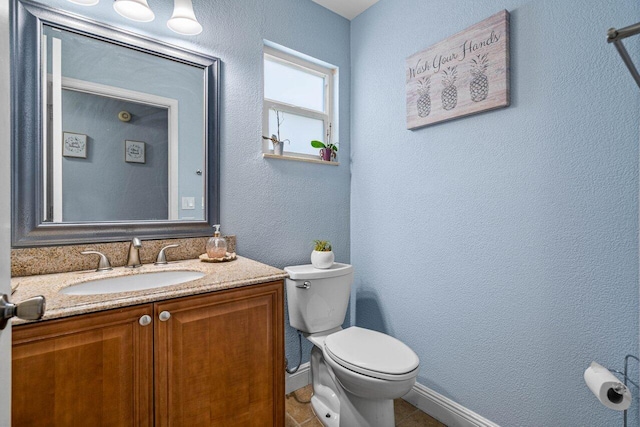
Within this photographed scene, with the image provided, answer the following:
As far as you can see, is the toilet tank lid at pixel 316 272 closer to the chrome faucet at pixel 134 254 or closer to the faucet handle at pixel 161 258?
the faucet handle at pixel 161 258

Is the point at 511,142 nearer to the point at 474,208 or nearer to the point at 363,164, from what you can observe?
the point at 474,208

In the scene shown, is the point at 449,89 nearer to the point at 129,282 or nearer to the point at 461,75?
the point at 461,75

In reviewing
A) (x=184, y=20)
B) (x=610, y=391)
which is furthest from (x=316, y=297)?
(x=184, y=20)

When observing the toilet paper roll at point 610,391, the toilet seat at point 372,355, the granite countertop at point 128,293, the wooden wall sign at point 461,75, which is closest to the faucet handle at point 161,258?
the granite countertop at point 128,293

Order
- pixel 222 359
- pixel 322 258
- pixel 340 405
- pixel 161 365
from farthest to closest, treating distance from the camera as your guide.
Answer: pixel 322 258
pixel 340 405
pixel 222 359
pixel 161 365

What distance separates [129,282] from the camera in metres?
1.28

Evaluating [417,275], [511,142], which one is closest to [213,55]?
[511,142]

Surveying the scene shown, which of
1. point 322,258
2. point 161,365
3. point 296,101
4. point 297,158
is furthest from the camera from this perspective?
point 296,101

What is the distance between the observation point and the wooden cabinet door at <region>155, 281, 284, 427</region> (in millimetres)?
1007

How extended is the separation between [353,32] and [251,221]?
1.53 m

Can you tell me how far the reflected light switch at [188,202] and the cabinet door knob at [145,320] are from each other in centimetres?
70

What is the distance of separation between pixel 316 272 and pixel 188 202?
2.47ft

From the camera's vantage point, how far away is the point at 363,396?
1.33m

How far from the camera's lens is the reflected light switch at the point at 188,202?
154 cm
